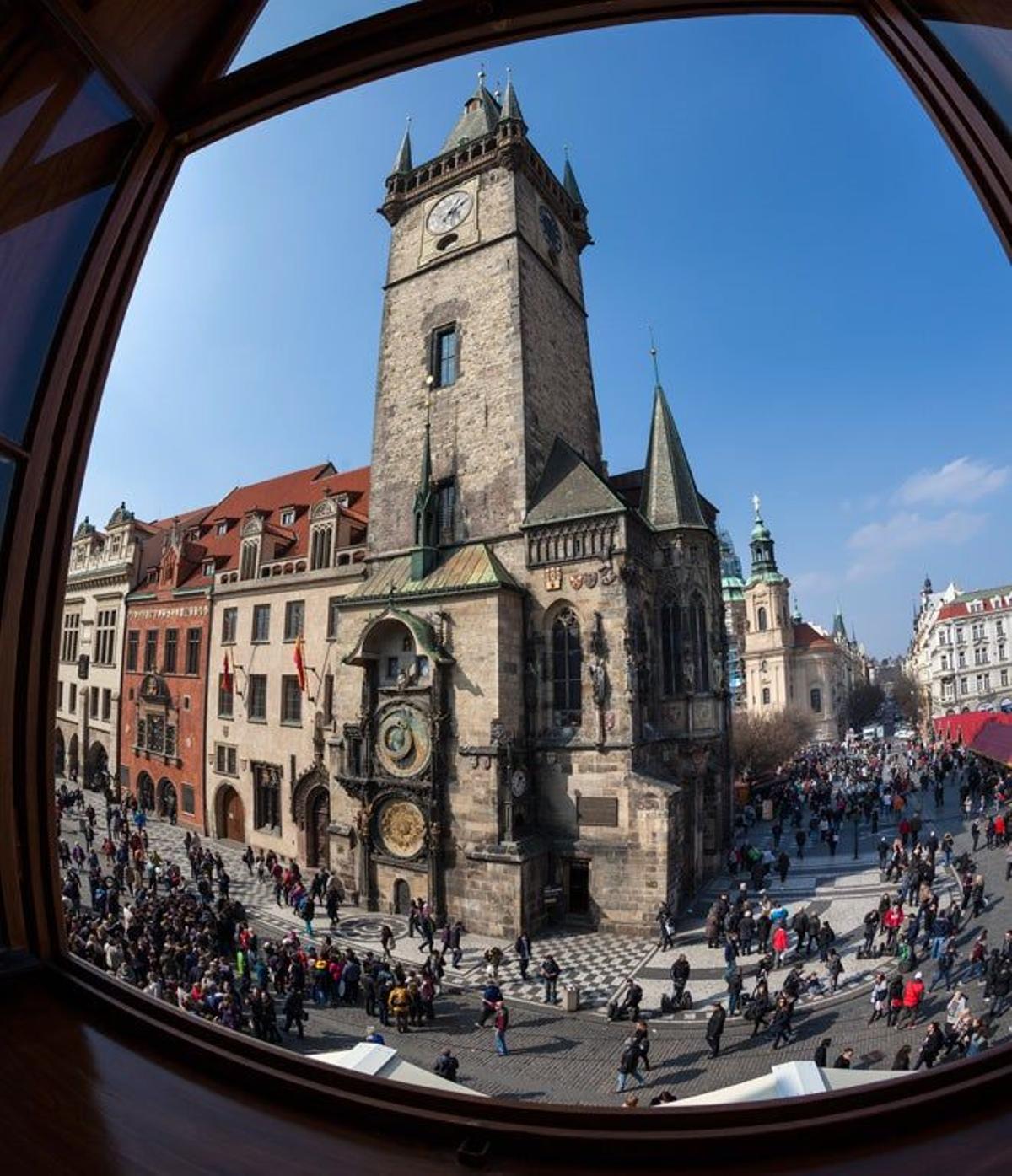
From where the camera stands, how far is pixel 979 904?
44.5 feet

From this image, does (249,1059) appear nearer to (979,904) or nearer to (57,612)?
(57,612)

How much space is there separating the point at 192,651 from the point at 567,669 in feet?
59.2

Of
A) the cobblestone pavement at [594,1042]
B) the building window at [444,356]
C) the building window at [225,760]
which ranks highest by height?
the building window at [444,356]

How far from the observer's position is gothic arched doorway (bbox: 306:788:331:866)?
2114cm

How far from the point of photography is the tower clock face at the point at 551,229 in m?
22.8

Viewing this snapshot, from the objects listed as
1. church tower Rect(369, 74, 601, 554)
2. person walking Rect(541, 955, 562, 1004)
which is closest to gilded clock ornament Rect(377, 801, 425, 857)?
person walking Rect(541, 955, 562, 1004)

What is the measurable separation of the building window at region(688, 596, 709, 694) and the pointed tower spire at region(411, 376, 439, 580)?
8.23 m

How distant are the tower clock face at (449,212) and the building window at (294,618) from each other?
14.6 m

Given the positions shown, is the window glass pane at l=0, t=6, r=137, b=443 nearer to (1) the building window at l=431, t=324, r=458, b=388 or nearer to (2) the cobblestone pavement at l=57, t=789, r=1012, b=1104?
(2) the cobblestone pavement at l=57, t=789, r=1012, b=1104

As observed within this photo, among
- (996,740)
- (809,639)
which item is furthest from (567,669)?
(809,639)

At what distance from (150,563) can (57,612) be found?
3309cm

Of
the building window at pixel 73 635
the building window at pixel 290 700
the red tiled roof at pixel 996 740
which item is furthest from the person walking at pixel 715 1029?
the building window at pixel 73 635

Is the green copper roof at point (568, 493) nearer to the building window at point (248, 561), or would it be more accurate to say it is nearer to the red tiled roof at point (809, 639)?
the building window at point (248, 561)

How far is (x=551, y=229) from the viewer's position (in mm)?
23375
